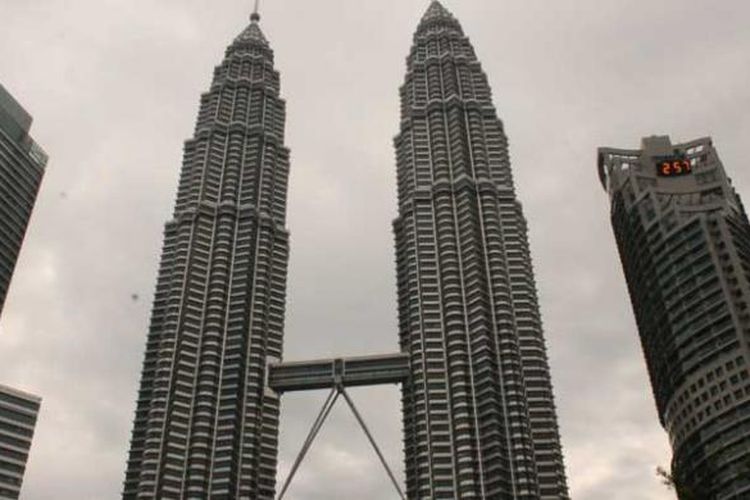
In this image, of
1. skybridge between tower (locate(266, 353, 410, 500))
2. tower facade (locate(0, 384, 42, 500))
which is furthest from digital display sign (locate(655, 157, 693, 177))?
tower facade (locate(0, 384, 42, 500))

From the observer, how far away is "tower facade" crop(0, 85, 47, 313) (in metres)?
170

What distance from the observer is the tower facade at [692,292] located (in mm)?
133750

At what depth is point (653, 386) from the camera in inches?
6388

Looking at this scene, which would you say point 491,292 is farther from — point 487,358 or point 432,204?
point 432,204

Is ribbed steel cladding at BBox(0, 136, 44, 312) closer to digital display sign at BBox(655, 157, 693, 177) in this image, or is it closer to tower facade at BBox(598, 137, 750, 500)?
tower facade at BBox(598, 137, 750, 500)

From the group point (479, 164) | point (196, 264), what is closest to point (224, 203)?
point (196, 264)

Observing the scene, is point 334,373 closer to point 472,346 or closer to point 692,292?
point 472,346

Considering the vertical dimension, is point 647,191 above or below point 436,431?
above

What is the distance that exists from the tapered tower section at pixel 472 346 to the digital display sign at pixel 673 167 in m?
33.2

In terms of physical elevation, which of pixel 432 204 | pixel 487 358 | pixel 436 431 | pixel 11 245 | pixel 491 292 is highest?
pixel 432 204

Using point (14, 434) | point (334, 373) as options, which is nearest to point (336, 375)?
point (334, 373)

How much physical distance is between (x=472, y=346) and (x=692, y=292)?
42.4 meters

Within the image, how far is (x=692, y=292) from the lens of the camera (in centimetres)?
14888

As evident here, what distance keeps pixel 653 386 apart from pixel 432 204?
63.3 meters
